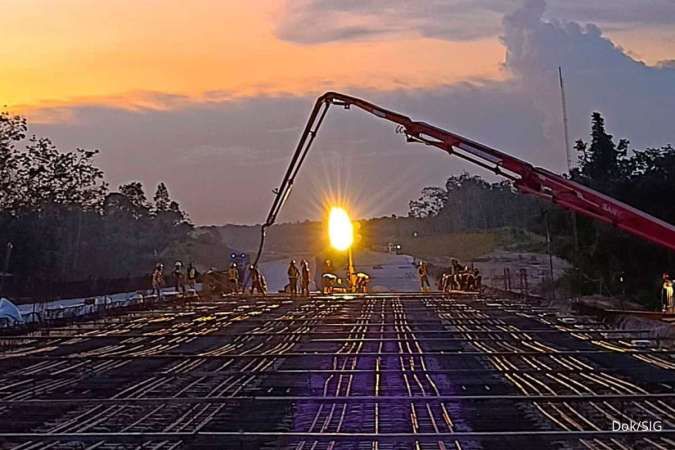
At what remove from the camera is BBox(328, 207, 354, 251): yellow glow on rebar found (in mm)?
32688

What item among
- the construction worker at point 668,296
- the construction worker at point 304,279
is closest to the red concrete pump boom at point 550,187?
the construction worker at point 668,296

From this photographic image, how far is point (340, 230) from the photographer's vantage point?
32719 mm

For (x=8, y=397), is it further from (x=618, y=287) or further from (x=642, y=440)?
(x=618, y=287)

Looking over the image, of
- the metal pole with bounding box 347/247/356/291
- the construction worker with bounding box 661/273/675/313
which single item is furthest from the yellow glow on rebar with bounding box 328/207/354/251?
the construction worker with bounding box 661/273/675/313

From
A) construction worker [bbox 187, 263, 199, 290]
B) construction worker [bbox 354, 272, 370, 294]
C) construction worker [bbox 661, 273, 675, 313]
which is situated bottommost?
construction worker [bbox 661, 273, 675, 313]

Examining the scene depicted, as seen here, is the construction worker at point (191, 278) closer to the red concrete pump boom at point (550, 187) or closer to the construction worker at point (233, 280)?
the construction worker at point (233, 280)

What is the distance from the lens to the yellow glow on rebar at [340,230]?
107ft

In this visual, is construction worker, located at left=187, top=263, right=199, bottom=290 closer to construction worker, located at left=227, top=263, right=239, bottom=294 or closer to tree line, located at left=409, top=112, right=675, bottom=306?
construction worker, located at left=227, top=263, right=239, bottom=294

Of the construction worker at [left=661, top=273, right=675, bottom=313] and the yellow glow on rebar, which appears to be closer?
the construction worker at [left=661, top=273, right=675, bottom=313]

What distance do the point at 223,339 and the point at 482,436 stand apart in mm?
9070

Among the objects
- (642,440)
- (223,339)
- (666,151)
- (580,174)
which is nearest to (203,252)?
(580,174)

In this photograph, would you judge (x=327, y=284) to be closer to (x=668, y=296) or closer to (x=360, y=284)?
(x=360, y=284)

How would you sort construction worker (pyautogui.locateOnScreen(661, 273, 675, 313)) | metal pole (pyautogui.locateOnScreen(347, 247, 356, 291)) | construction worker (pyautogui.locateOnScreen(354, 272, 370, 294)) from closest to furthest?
construction worker (pyautogui.locateOnScreen(661, 273, 675, 313)) → construction worker (pyautogui.locateOnScreen(354, 272, 370, 294)) → metal pole (pyautogui.locateOnScreen(347, 247, 356, 291))

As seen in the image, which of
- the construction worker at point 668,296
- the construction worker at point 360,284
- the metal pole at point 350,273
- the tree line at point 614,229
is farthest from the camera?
the metal pole at point 350,273
